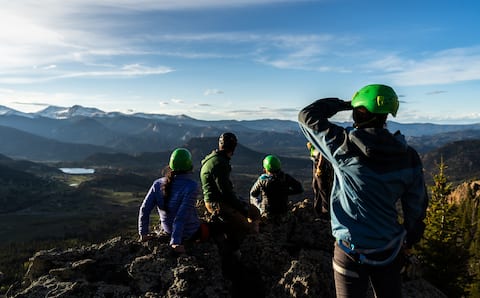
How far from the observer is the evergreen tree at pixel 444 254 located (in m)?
19.8

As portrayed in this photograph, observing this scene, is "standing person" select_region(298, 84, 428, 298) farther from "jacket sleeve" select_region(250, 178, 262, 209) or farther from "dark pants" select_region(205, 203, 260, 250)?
"jacket sleeve" select_region(250, 178, 262, 209)

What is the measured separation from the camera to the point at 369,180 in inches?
173

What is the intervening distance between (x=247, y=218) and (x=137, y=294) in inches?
150

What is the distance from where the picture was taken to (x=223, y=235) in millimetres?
9969

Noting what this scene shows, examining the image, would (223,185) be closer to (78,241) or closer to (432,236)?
(432,236)

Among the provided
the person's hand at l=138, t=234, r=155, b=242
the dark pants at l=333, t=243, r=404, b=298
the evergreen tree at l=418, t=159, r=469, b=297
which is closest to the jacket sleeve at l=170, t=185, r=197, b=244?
the person's hand at l=138, t=234, r=155, b=242

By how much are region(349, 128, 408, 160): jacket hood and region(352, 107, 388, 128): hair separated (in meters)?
0.22

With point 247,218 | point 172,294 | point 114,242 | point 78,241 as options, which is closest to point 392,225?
point 172,294

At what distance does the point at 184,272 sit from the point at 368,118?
17.2 feet

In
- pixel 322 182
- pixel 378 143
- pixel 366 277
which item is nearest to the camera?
pixel 378 143

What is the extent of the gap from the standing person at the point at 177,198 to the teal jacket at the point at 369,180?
4.32m

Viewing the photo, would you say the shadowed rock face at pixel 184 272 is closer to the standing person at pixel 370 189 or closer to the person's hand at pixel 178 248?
the person's hand at pixel 178 248

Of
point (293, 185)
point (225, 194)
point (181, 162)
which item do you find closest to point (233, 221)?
point (225, 194)

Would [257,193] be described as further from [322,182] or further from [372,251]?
[372,251]
